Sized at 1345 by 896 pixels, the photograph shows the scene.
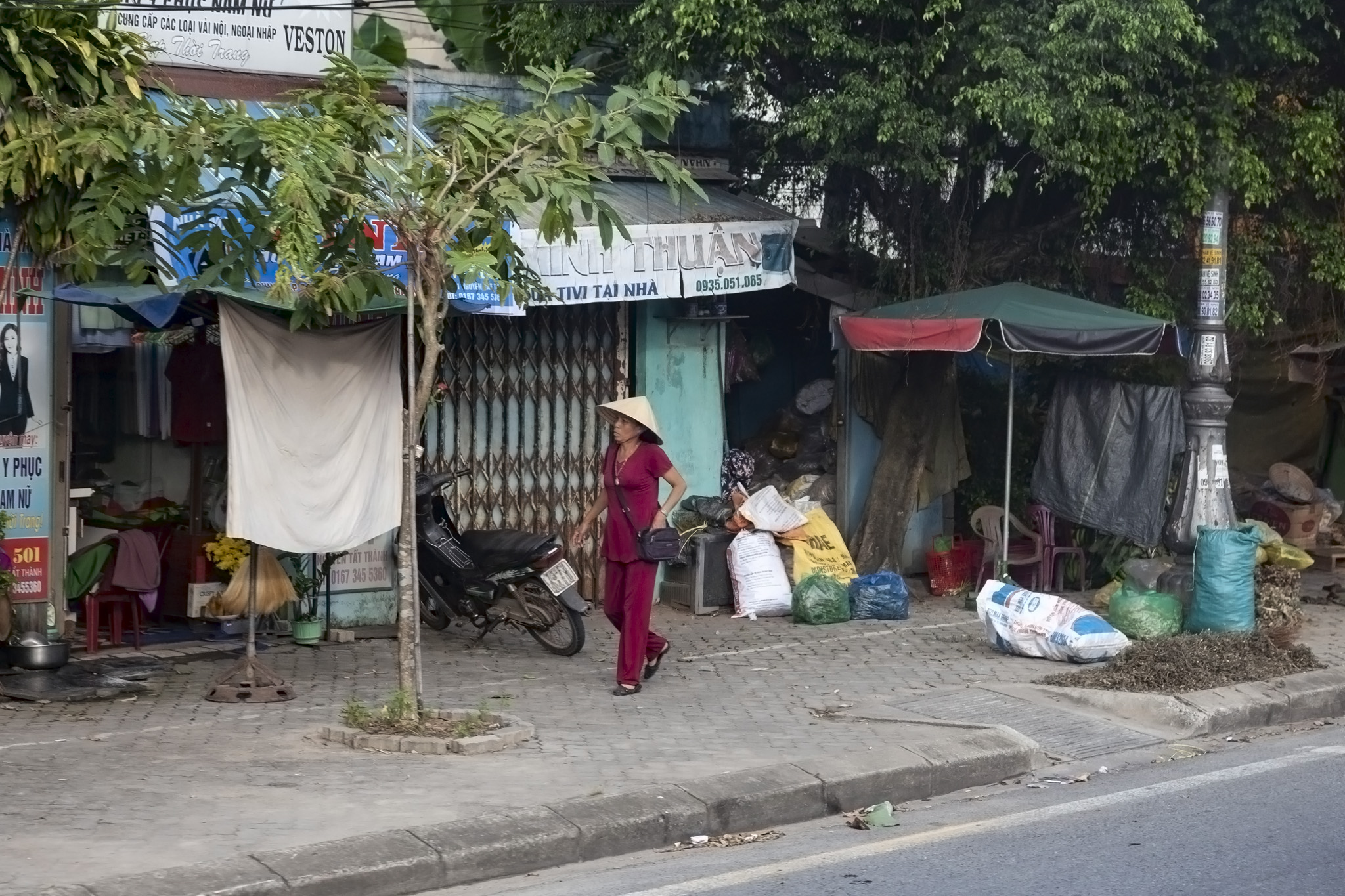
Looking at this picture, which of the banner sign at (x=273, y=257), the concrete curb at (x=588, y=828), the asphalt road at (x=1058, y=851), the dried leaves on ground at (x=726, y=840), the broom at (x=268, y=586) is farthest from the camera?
the broom at (x=268, y=586)

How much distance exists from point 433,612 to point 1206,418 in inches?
210

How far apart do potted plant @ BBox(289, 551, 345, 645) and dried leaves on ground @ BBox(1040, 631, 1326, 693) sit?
4.52m

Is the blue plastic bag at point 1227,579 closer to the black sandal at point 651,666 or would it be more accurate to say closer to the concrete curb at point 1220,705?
the concrete curb at point 1220,705

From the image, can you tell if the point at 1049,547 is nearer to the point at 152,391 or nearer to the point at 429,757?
the point at 152,391

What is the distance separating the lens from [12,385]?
931 centimetres

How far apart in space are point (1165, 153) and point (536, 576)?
16.7 ft

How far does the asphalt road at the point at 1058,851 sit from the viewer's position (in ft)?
19.7

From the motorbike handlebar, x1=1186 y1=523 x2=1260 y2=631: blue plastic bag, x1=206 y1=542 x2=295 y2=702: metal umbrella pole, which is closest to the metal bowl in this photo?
x1=206 y1=542 x2=295 y2=702: metal umbrella pole

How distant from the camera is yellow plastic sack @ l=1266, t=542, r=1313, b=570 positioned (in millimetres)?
11273

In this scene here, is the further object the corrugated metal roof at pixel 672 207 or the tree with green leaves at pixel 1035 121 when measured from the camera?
the corrugated metal roof at pixel 672 207

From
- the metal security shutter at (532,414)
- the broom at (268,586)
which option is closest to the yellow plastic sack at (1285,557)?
the metal security shutter at (532,414)

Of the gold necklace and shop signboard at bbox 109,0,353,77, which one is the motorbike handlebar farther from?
shop signboard at bbox 109,0,353,77

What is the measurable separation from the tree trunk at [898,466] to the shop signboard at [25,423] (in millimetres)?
6307

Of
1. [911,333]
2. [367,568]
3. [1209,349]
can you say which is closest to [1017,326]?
[911,333]
